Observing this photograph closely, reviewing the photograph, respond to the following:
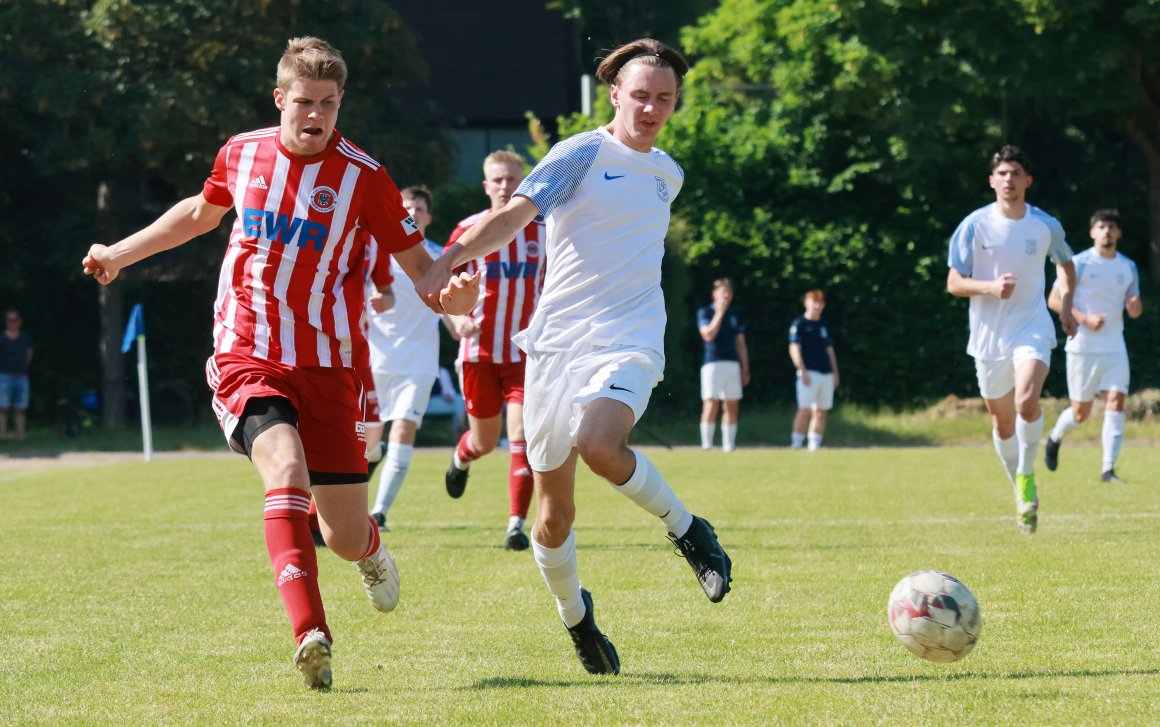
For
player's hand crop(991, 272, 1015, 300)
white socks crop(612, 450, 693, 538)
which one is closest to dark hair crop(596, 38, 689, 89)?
white socks crop(612, 450, 693, 538)

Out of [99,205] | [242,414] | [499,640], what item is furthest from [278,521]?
[99,205]

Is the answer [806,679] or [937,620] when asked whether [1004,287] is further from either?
[806,679]

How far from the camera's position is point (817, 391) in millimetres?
21297

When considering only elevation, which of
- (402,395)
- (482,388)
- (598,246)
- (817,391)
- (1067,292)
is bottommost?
(817,391)

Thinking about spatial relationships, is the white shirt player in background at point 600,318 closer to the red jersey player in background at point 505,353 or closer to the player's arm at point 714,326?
the red jersey player in background at point 505,353

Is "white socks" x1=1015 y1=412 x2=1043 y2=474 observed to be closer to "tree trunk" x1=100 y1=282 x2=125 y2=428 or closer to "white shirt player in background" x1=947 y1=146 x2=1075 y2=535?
"white shirt player in background" x1=947 y1=146 x2=1075 y2=535

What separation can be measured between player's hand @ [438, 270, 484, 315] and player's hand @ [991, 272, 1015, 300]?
5264 millimetres

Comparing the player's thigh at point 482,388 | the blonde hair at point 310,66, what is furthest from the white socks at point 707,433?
the blonde hair at point 310,66

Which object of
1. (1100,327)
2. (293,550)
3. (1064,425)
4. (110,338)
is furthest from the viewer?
(110,338)

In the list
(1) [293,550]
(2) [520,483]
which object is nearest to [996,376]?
(2) [520,483]

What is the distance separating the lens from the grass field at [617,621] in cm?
508

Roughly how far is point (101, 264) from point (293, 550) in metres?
1.51

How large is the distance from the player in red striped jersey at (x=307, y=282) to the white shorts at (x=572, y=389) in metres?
0.49

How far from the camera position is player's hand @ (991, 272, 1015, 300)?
9844mm
